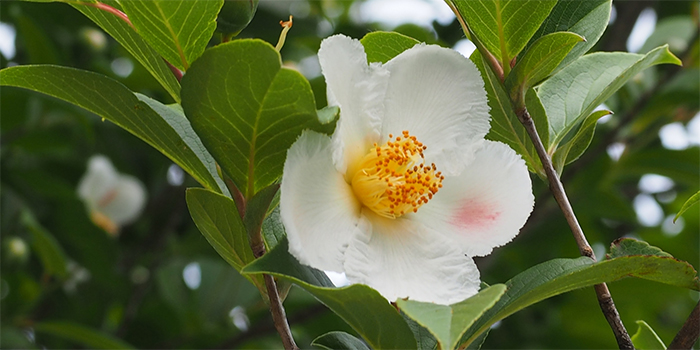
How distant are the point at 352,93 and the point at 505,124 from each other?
24 cm

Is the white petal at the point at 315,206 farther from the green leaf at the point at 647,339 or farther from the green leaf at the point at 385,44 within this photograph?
the green leaf at the point at 647,339

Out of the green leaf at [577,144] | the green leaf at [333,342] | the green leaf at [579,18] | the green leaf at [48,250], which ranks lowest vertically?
the green leaf at [48,250]

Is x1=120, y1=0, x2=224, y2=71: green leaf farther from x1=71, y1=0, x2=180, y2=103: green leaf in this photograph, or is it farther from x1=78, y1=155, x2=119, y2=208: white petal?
x1=78, y1=155, x2=119, y2=208: white petal

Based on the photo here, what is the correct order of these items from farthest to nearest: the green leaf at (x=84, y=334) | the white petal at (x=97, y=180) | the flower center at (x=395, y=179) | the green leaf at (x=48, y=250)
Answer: the white petal at (x=97, y=180) → the green leaf at (x=48, y=250) → the green leaf at (x=84, y=334) → the flower center at (x=395, y=179)

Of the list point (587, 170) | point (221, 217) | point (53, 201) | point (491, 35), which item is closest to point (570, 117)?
point (491, 35)

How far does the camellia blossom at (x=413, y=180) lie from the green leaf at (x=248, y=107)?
0.05m

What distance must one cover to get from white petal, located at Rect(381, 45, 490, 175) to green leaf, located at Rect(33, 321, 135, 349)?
3.84 ft

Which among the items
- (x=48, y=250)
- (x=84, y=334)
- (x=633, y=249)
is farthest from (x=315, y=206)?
(x=48, y=250)

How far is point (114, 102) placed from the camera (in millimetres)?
719

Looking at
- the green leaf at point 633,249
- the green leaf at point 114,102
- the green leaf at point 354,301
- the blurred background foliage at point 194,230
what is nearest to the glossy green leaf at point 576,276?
the green leaf at point 633,249

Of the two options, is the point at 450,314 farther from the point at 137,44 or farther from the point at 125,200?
the point at 125,200

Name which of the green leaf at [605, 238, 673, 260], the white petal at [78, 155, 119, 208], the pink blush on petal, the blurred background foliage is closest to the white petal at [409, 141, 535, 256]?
the pink blush on petal

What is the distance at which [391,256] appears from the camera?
74cm

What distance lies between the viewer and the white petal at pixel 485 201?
2.56ft
